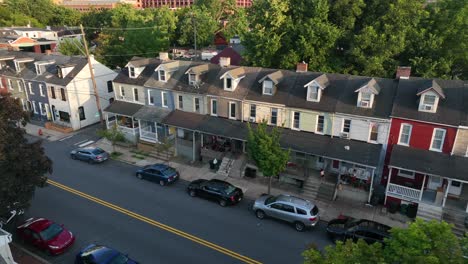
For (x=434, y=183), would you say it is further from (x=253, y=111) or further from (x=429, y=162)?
(x=253, y=111)

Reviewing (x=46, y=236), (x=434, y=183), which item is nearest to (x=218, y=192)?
(x=46, y=236)

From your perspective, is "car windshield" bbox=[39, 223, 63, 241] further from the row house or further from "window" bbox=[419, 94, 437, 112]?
"window" bbox=[419, 94, 437, 112]

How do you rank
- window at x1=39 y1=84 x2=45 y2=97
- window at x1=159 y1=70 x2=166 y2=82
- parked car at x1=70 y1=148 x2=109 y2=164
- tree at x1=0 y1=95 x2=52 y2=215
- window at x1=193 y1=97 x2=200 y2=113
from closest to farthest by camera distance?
1. tree at x1=0 y1=95 x2=52 y2=215
2. parked car at x1=70 y1=148 x2=109 y2=164
3. window at x1=193 y1=97 x2=200 y2=113
4. window at x1=159 y1=70 x2=166 y2=82
5. window at x1=39 y1=84 x2=45 y2=97

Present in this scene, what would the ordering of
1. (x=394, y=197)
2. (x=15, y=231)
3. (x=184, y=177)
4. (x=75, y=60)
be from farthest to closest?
(x=75, y=60)
(x=184, y=177)
(x=394, y=197)
(x=15, y=231)

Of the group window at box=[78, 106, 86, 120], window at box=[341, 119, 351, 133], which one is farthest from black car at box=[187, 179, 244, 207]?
window at box=[78, 106, 86, 120]

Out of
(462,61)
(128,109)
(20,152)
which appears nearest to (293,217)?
(20,152)

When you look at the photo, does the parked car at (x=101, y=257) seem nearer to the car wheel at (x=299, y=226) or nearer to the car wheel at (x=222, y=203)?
the car wheel at (x=222, y=203)

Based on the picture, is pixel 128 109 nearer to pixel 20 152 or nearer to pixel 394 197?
pixel 20 152
